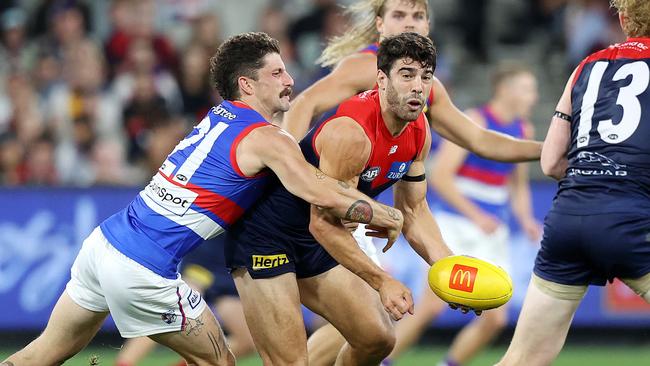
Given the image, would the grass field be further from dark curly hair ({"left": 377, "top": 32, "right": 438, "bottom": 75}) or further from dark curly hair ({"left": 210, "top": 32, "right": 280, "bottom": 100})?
dark curly hair ({"left": 377, "top": 32, "right": 438, "bottom": 75})

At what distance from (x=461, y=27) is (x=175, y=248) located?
371 inches

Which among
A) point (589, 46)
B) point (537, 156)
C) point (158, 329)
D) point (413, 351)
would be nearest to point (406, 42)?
point (537, 156)

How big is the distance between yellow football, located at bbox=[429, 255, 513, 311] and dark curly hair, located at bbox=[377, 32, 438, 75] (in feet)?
3.57

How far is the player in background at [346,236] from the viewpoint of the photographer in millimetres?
5730

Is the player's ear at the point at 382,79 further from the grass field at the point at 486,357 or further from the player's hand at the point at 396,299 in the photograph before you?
the grass field at the point at 486,357

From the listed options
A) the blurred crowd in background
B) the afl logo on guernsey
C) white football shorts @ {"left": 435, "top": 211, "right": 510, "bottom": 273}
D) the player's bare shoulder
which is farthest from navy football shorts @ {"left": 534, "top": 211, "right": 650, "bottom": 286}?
the blurred crowd in background

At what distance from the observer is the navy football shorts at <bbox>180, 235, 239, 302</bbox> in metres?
8.34

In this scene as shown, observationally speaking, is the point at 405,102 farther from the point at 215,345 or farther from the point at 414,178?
the point at 215,345

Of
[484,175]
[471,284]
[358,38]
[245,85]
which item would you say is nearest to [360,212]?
[471,284]

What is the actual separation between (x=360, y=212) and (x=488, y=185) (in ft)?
13.6

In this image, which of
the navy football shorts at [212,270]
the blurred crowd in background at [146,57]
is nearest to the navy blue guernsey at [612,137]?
the navy football shorts at [212,270]

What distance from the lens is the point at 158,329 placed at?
584cm

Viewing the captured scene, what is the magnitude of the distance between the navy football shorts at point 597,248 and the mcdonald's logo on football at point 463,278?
386 millimetres

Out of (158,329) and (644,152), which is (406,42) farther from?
(158,329)
